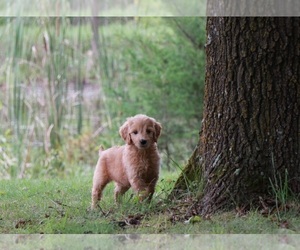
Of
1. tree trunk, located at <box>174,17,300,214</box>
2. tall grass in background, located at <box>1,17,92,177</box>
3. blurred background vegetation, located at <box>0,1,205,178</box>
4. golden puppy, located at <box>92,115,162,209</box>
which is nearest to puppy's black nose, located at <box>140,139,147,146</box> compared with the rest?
golden puppy, located at <box>92,115,162,209</box>

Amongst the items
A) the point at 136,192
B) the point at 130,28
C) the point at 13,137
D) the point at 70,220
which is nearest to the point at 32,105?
the point at 13,137

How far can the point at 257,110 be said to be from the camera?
161 inches

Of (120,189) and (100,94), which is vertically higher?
(120,189)

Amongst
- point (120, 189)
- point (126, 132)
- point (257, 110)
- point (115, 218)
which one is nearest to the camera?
point (115, 218)

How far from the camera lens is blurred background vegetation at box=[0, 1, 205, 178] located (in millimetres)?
8289

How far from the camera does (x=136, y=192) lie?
14.7 feet

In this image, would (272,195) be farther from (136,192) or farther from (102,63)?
(102,63)

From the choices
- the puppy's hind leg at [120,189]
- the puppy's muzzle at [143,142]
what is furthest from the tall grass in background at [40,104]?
the puppy's muzzle at [143,142]

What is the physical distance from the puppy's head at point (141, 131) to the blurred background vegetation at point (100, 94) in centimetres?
320

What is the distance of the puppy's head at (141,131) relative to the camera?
452 centimetres

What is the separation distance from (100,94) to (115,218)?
585 centimetres

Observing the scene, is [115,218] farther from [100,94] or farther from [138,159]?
[100,94]

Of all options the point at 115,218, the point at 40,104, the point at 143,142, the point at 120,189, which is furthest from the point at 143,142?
the point at 40,104

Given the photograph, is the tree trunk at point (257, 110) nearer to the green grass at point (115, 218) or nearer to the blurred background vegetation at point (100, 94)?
the green grass at point (115, 218)
